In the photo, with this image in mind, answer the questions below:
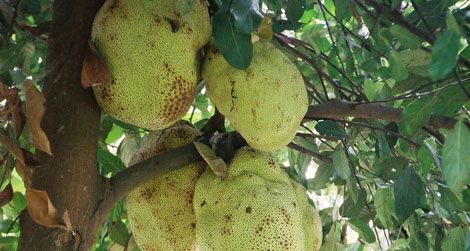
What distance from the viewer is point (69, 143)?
4.02 feet

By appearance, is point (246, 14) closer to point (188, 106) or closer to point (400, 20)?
point (188, 106)

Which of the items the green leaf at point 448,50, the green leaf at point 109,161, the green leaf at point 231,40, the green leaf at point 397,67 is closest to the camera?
the green leaf at point 448,50

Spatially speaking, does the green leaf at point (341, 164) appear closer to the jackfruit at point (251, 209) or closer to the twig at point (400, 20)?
the jackfruit at point (251, 209)

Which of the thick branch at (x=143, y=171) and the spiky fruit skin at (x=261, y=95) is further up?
the spiky fruit skin at (x=261, y=95)

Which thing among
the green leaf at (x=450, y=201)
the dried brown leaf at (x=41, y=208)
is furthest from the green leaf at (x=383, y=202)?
the dried brown leaf at (x=41, y=208)

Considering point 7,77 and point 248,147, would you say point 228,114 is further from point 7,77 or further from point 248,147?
point 7,77

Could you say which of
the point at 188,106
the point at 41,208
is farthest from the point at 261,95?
the point at 41,208

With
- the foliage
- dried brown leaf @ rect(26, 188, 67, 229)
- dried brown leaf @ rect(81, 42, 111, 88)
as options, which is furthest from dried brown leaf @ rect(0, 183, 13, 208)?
dried brown leaf @ rect(81, 42, 111, 88)

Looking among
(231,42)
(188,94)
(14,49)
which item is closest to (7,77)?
(14,49)

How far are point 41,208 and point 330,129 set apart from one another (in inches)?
33.4

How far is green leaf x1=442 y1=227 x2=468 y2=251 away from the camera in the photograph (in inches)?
54.6

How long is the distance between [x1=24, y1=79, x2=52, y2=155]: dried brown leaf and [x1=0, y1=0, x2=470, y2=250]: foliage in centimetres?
4

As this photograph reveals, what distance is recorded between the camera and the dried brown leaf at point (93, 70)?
1188 millimetres

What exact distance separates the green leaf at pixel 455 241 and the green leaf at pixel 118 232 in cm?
86
